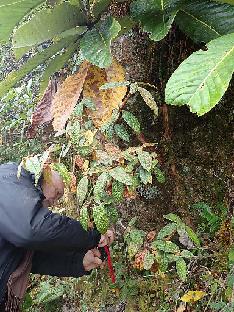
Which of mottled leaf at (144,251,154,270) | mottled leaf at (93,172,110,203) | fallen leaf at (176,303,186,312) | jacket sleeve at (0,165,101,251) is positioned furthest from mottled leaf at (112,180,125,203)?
fallen leaf at (176,303,186,312)

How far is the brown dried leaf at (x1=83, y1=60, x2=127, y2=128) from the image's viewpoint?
1964 mm

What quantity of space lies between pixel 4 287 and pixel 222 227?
4.08 ft

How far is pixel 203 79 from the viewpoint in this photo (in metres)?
1.24

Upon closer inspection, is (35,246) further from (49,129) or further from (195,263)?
(49,129)

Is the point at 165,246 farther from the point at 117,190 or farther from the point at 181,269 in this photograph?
the point at 117,190

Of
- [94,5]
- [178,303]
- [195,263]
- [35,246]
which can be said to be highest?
[94,5]

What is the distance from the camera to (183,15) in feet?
5.57

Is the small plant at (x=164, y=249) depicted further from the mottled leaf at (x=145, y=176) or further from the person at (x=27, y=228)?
the mottled leaf at (x=145, y=176)

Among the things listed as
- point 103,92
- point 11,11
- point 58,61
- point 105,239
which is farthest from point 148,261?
point 11,11

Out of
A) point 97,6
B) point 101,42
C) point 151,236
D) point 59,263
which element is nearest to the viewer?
point 101,42

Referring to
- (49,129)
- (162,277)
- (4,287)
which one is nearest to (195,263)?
(162,277)

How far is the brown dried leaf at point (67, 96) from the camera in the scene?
6.46ft

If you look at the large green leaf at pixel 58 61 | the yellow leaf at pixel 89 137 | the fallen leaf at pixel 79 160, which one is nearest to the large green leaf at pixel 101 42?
the large green leaf at pixel 58 61

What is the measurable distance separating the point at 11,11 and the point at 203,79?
88 cm
